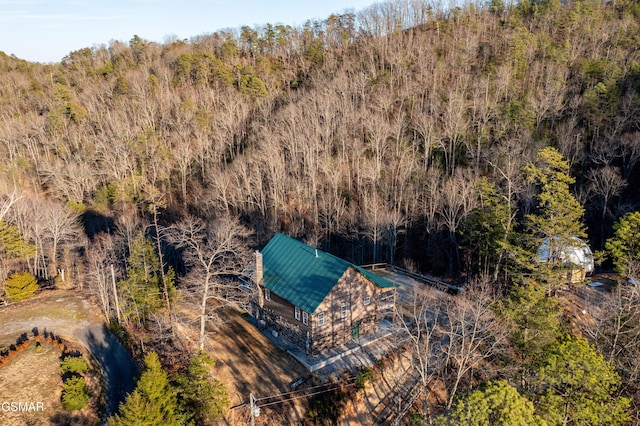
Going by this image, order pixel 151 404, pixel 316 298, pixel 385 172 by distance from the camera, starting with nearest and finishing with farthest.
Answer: pixel 151 404 → pixel 316 298 → pixel 385 172

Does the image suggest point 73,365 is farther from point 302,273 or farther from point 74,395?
point 302,273

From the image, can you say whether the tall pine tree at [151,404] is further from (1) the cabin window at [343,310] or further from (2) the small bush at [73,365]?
(1) the cabin window at [343,310]

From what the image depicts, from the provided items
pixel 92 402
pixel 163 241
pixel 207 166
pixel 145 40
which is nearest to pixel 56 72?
pixel 145 40

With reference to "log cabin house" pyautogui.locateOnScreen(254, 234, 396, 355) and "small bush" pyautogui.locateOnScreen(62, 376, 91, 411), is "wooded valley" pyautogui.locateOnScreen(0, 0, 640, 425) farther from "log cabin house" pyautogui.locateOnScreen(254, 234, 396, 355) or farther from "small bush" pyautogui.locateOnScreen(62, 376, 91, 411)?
"small bush" pyautogui.locateOnScreen(62, 376, 91, 411)

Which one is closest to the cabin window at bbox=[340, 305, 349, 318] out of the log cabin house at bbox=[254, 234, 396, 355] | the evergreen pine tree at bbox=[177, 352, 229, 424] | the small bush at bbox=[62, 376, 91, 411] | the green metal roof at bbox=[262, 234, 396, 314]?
the log cabin house at bbox=[254, 234, 396, 355]

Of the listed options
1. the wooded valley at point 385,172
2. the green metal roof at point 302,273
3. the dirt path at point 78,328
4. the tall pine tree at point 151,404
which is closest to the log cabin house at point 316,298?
the green metal roof at point 302,273

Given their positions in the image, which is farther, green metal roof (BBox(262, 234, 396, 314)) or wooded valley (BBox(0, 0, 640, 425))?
green metal roof (BBox(262, 234, 396, 314))

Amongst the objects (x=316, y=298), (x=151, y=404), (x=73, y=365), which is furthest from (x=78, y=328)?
(x=316, y=298)
